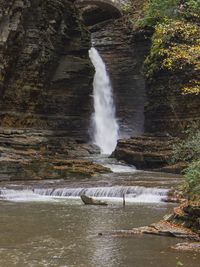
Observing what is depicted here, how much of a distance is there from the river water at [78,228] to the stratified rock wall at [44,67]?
11674 millimetres

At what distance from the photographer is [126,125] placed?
126 feet

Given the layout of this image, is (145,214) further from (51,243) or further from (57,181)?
(57,181)

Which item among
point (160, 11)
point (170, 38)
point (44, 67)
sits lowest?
point (44, 67)

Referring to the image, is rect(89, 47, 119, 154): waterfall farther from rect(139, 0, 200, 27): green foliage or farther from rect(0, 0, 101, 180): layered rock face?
rect(139, 0, 200, 27): green foliage

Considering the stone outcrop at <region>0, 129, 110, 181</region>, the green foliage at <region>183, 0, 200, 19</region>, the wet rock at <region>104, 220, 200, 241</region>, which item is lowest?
the stone outcrop at <region>0, 129, 110, 181</region>

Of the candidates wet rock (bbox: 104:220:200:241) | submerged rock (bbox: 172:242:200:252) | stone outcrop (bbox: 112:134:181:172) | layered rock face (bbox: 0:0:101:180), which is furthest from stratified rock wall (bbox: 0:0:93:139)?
submerged rock (bbox: 172:242:200:252)

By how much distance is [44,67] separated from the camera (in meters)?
32.6

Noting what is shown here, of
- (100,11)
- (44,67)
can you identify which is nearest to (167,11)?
(44,67)

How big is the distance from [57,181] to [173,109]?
43.0 ft

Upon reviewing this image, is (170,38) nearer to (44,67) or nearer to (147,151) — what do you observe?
(147,151)

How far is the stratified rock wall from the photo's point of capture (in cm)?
3020

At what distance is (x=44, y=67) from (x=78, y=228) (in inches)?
883

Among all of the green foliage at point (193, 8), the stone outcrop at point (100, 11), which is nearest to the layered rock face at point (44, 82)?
the green foliage at point (193, 8)

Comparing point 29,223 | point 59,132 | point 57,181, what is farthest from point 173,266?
point 59,132
